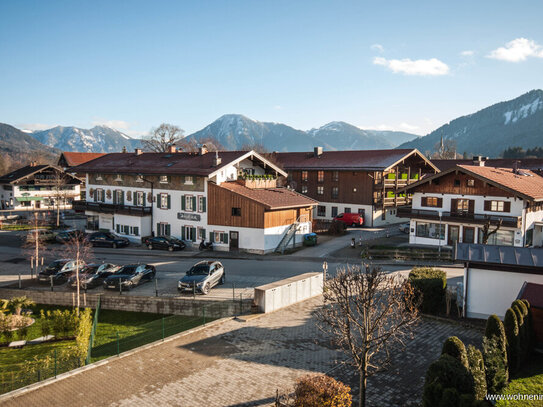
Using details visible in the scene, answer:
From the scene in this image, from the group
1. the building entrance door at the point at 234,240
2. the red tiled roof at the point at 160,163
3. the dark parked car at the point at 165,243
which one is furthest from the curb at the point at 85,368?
the red tiled roof at the point at 160,163

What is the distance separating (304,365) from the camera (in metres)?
15.5

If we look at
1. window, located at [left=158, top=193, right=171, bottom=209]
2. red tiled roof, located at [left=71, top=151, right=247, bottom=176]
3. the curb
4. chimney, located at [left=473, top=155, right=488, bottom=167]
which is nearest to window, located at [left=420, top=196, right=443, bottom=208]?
chimney, located at [left=473, top=155, right=488, bottom=167]

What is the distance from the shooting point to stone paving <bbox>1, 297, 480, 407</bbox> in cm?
1313

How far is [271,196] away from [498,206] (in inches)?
733

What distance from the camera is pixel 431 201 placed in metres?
38.2

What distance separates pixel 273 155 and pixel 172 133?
31.9 m

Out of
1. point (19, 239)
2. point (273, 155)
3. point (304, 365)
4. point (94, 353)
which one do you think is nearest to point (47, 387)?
point (94, 353)

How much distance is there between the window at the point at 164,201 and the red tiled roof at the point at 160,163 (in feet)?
7.63

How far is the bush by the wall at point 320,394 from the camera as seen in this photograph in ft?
35.5

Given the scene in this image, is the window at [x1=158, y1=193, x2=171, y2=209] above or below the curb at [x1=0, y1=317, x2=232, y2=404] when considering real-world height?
above

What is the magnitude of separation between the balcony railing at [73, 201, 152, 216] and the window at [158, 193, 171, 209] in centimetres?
137

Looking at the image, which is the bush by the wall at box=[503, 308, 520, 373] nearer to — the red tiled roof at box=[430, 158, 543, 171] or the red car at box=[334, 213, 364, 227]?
the red car at box=[334, 213, 364, 227]

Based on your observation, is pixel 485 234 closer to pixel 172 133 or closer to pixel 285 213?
pixel 285 213

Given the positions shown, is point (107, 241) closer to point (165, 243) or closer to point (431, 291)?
point (165, 243)
